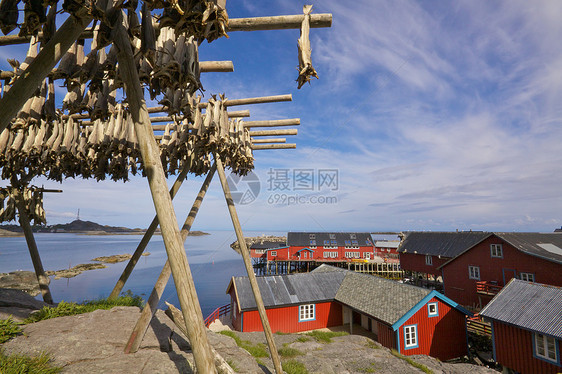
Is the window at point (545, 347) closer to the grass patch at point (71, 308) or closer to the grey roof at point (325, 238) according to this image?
the grass patch at point (71, 308)

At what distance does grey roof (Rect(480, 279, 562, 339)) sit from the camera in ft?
45.5

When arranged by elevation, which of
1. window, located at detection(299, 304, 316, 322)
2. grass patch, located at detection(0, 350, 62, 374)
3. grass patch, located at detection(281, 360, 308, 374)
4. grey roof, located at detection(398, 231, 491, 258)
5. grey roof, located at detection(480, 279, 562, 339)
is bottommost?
window, located at detection(299, 304, 316, 322)

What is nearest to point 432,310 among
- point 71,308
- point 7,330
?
point 71,308

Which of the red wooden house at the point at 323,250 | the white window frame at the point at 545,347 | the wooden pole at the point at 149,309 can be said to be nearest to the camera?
the wooden pole at the point at 149,309

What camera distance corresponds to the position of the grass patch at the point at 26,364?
391 centimetres

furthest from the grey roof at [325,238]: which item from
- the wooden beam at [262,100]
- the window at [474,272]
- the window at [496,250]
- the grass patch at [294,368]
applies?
the wooden beam at [262,100]

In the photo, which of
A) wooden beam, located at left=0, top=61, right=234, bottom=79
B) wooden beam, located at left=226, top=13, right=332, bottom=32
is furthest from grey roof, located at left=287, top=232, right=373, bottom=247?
wooden beam, located at left=226, top=13, right=332, bottom=32

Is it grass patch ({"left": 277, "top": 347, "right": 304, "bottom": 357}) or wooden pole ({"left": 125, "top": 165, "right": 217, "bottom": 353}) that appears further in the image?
grass patch ({"left": 277, "top": 347, "right": 304, "bottom": 357})

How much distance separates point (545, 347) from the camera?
45.7ft

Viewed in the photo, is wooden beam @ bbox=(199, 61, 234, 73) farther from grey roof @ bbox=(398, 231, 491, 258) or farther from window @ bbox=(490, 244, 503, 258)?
grey roof @ bbox=(398, 231, 491, 258)

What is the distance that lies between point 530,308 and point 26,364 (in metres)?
23.4

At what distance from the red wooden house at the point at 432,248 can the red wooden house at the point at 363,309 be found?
1911 cm

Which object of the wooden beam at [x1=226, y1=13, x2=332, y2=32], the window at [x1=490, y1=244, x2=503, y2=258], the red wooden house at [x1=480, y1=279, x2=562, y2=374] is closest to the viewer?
the wooden beam at [x1=226, y1=13, x2=332, y2=32]

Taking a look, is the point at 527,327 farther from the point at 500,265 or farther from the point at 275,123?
the point at 275,123
